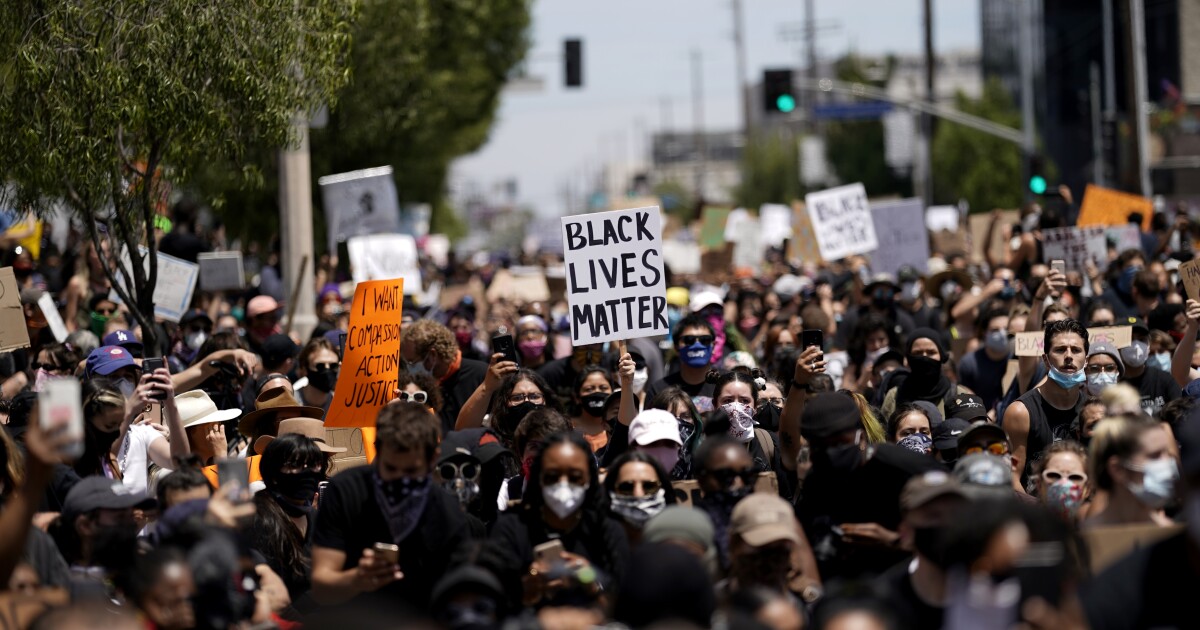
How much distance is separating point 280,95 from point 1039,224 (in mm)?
7682

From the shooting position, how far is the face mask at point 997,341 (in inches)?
431

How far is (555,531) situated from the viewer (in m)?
6.11

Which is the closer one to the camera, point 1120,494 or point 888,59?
Answer: point 1120,494

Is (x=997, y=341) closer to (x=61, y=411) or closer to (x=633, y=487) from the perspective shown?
(x=633, y=487)

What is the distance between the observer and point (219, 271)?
596 inches

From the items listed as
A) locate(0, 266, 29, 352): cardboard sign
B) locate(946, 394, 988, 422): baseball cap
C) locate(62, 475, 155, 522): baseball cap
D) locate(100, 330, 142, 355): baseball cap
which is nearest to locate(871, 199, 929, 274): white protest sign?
locate(946, 394, 988, 422): baseball cap

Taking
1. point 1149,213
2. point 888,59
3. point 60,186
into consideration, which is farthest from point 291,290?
point 888,59

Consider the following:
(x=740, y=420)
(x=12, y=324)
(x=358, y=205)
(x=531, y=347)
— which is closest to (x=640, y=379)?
(x=531, y=347)

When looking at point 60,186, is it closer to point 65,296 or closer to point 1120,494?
point 65,296

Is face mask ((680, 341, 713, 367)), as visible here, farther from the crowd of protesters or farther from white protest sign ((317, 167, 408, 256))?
white protest sign ((317, 167, 408, 256))

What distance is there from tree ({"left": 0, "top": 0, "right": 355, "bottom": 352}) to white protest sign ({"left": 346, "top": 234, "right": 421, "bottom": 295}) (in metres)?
7.54

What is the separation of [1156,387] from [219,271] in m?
8.68

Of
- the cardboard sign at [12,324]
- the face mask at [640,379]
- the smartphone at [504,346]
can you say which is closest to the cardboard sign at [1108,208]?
the face mask at [640,379]

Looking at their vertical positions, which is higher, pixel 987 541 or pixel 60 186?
pixel 60 186
